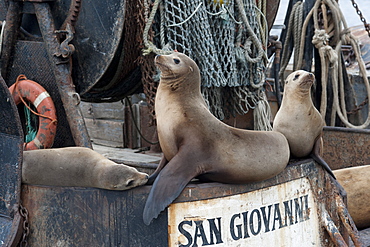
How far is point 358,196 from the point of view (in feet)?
10.0

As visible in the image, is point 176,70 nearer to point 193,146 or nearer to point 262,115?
A: point 193,146

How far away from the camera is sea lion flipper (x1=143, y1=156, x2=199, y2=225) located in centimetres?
200

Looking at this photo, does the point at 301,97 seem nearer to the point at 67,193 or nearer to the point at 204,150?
the point at 204,150

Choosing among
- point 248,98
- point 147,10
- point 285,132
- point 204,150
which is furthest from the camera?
point 248,98

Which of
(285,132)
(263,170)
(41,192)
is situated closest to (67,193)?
Result: (41,192)

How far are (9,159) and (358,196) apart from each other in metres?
1.95

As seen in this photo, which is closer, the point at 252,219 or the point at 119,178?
the point at 119,178

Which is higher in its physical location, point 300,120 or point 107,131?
point 300,120

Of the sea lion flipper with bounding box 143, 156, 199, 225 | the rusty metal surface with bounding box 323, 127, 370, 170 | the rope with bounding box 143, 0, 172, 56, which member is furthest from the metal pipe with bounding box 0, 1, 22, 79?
the rusty metal surface with bounding box 323, 127, 370, 170

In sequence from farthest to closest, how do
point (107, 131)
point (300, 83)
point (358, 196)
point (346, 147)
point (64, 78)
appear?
point (107, 131) < point (346, 147) < point (358, 196) < point (64, 78) < point (300, 83)

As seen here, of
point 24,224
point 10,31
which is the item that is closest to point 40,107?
point 10,31

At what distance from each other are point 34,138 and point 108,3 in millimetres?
864

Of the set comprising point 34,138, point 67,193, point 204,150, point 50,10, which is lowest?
point 34,138

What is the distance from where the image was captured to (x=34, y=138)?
2998 mm
